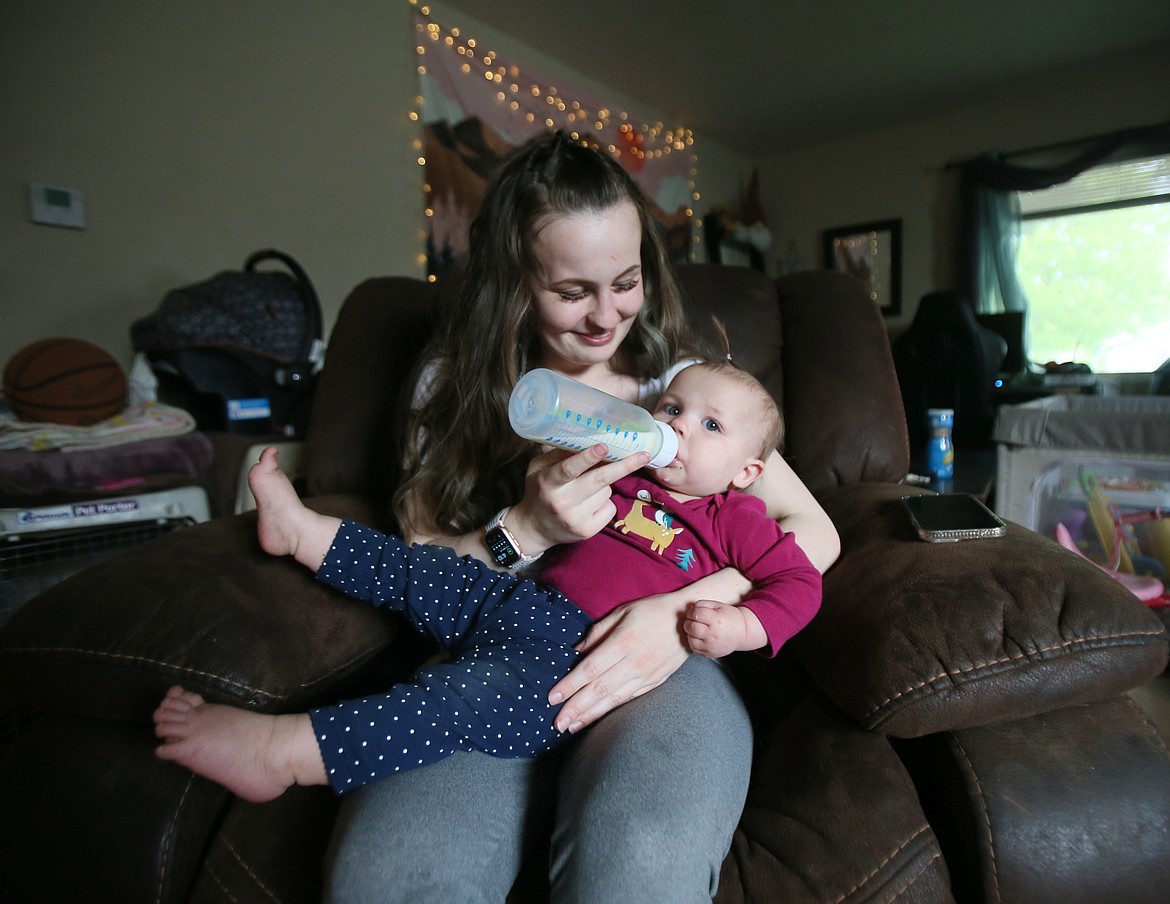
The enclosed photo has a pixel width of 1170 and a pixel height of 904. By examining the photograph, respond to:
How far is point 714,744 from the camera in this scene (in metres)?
0.73

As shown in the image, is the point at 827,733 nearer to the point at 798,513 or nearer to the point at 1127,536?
the point at 798,513

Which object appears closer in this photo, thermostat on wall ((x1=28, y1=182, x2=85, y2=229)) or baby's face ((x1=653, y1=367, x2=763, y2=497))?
baby's face ((x1=653, y1=367, x2=763, y2=497))

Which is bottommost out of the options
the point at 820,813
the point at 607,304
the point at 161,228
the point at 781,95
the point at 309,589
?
the point at 820,813

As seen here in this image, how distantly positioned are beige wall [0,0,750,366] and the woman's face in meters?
1.76

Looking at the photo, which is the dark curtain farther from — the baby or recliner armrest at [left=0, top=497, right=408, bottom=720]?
recliner armrest at [left=0, top=497, right=408, bottom=720]

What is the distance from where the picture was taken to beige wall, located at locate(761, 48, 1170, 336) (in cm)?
435

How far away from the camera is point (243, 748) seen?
68 centimetres

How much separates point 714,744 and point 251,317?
1.74 metres

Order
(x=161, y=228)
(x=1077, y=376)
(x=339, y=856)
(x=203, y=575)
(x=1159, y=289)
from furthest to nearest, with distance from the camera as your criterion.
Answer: (x=1159, y=289) → (x=1077, y=376) → (x=161, y=228) → (x=203, y=575) → (x=339, y=856)

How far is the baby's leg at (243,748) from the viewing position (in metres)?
0.67

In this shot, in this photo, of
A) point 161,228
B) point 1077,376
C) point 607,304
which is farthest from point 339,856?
point 1077,376

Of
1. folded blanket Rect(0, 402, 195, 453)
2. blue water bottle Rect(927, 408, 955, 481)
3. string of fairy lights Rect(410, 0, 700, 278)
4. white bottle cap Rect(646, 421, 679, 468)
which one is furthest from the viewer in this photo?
string of fairy lights Rect(410, 0, 700, 278)

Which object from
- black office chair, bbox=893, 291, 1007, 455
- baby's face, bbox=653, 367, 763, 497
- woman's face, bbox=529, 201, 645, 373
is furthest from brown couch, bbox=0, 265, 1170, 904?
black office chair, bbox=893, 291, 1007, 455

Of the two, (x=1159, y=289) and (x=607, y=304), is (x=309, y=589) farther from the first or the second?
(x=1159, y=289)
